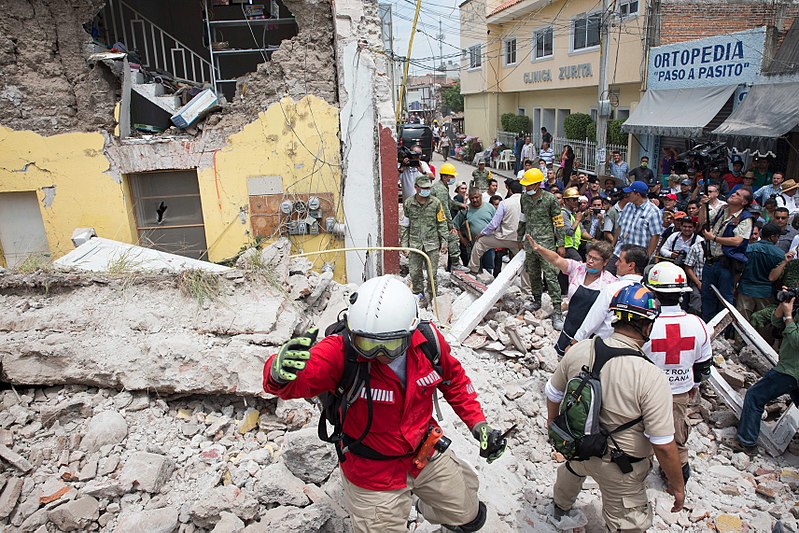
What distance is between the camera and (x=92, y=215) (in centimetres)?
832

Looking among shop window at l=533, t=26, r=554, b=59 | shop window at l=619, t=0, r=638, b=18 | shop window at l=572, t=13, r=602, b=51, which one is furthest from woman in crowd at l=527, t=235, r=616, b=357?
shop window at l=533, t=26, r=554, b=59

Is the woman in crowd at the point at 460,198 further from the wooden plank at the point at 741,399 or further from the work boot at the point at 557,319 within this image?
the wooden plank at the point at 741,399

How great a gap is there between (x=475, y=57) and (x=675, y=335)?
30.0 m

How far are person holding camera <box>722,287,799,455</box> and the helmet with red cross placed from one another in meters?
2.25

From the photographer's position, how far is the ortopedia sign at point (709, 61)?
1265 centimetres

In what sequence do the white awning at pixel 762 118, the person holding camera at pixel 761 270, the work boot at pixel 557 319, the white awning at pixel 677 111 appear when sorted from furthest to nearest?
the white awning at pixel 677 111 → the white awning at pixel 762 118 → the work boot at pixel 557 319 → the person holding camera at pixel 761 270

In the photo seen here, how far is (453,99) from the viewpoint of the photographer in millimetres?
55938

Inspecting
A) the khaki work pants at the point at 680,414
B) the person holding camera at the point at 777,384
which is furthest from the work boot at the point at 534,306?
the khaki work pants at the point at 680,414

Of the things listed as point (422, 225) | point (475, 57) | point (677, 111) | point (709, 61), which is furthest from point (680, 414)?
point (475, 57)

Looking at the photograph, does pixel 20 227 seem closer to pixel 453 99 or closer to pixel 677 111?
pixel 677 111

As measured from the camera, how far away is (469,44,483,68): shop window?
30.2m

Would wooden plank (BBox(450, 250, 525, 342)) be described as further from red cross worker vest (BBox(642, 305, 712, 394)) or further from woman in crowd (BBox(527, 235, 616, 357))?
red cross worker vest (BBox(642, 305, 712, 394))

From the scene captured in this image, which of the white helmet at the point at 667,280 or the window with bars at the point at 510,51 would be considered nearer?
the white helmet at the point at 667,280

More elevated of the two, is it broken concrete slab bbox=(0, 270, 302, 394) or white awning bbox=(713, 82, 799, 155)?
white awning bbox=(713, 82, 799, 155)
